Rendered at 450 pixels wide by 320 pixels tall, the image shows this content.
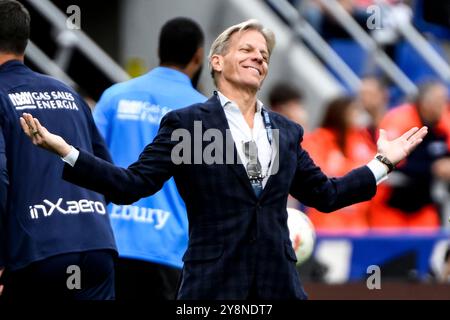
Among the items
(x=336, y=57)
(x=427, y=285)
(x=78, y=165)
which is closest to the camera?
(x=78, y=165)

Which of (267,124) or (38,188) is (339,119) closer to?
(38,188)

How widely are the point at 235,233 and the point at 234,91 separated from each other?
0.65 m

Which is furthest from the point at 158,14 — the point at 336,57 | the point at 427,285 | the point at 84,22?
the point at 427,285

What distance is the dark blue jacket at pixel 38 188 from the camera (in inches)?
258

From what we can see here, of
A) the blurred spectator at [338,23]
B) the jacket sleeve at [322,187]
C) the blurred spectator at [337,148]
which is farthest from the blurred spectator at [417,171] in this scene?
the jacket sleeve at [322,187]

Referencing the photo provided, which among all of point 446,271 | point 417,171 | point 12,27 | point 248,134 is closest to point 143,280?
point 12,27

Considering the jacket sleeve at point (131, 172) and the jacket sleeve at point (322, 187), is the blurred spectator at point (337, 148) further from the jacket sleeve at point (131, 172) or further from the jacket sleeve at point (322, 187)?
the jacket sleeve at point (131, 172)

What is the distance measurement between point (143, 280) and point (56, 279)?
1229mm

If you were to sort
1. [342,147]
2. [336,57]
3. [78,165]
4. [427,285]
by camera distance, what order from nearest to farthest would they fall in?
[78,165]
[427,285]
[342,147]
[336,57]

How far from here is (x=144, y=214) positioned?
778cm
